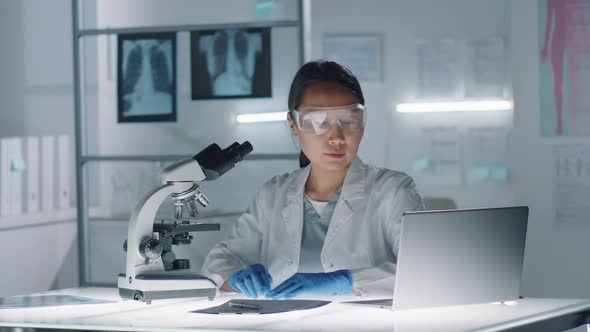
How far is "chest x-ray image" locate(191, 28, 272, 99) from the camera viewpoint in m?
3.97

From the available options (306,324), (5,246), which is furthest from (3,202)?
(306,324)

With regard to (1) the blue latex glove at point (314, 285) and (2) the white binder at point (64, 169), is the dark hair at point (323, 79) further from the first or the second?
(2) the white binder at point (64, 169)

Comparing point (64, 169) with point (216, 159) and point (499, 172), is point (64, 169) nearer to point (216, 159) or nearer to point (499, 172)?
point (499, 172)

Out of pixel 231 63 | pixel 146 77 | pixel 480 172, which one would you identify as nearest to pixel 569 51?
pixel 480 172

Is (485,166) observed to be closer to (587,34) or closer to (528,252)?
(528,252)

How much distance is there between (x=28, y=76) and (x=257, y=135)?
1599 mm

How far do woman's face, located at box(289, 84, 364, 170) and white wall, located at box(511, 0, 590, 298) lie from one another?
6.11 feet

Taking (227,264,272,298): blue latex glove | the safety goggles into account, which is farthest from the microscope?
the safety goggles

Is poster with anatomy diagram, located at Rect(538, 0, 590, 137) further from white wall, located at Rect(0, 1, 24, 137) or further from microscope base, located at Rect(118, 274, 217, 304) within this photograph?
white wall, located at Rect(0, 1, 24, 137)

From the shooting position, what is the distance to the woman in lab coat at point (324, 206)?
284 centimetres

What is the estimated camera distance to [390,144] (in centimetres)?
480

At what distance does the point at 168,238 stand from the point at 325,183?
24.2 inches

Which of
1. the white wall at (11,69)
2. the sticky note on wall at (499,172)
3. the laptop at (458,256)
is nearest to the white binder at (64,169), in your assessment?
the white wall at (11,69)

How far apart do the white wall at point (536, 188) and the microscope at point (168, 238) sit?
2345mm
